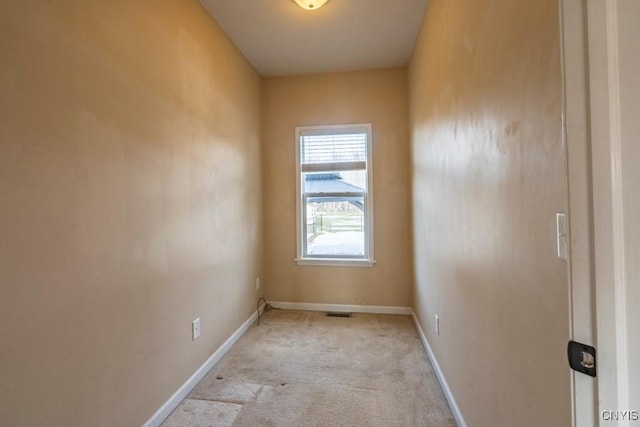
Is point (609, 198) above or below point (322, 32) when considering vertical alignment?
below

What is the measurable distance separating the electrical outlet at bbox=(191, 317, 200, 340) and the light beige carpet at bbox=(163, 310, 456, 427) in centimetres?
33

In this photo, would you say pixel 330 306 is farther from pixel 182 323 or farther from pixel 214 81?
pixel 214 81

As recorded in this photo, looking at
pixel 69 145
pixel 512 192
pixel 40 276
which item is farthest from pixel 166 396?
pixel 512 192

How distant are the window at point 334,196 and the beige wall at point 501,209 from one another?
1.39m

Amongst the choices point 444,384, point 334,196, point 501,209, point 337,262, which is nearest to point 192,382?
point 444,384

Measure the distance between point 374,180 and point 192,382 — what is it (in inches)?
99.3

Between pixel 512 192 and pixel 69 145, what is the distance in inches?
66.7

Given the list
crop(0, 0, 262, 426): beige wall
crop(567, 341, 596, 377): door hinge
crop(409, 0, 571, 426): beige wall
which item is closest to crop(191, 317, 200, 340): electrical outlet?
crop(0, 0, 262, 426): beige wall

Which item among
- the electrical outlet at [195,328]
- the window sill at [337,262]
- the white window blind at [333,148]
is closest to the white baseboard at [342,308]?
the window sill at [337,262]

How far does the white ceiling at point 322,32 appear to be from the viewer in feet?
7.43

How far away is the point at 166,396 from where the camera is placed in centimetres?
173

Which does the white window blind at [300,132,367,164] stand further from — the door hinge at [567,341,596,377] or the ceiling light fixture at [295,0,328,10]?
the door hinge at [567,341,596,377]

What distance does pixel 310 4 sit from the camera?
2.16 metres

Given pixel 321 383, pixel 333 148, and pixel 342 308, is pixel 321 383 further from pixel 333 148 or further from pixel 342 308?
pixel 333 148
